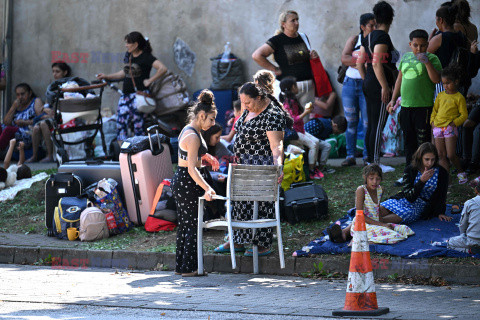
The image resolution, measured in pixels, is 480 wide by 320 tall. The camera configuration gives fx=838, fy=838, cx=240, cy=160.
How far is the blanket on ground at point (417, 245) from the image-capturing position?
335 inches

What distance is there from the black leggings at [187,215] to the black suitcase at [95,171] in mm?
2604

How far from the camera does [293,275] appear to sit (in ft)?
29.1

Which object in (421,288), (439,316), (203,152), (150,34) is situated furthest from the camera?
(150,34)

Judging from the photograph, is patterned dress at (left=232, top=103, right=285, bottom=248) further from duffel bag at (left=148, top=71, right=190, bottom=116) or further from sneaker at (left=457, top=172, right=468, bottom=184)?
duffel bag at (left=148, top=71, right=190, bottom=116)

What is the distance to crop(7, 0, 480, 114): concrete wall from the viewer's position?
14.9 metres

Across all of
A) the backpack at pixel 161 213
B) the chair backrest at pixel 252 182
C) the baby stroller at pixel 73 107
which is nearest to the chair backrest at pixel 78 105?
the baby stroller at pixel 73 107

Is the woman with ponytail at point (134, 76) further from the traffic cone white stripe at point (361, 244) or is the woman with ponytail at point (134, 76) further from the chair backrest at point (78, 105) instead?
the traffic cone white stripe at point (361, 244)

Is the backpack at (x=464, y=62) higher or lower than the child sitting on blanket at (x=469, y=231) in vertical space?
higher

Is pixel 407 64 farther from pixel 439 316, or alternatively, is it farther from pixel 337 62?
pixel 439 316

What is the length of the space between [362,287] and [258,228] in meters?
2.67

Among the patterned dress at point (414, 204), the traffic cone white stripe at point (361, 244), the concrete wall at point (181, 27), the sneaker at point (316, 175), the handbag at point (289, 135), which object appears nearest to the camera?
the traffic cone white stripe at point (361, 244)

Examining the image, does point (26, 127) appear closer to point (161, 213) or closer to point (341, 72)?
point (341, 72)

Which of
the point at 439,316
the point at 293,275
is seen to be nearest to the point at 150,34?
the point at 293,275

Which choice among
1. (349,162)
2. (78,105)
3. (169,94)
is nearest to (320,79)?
(349,162)
